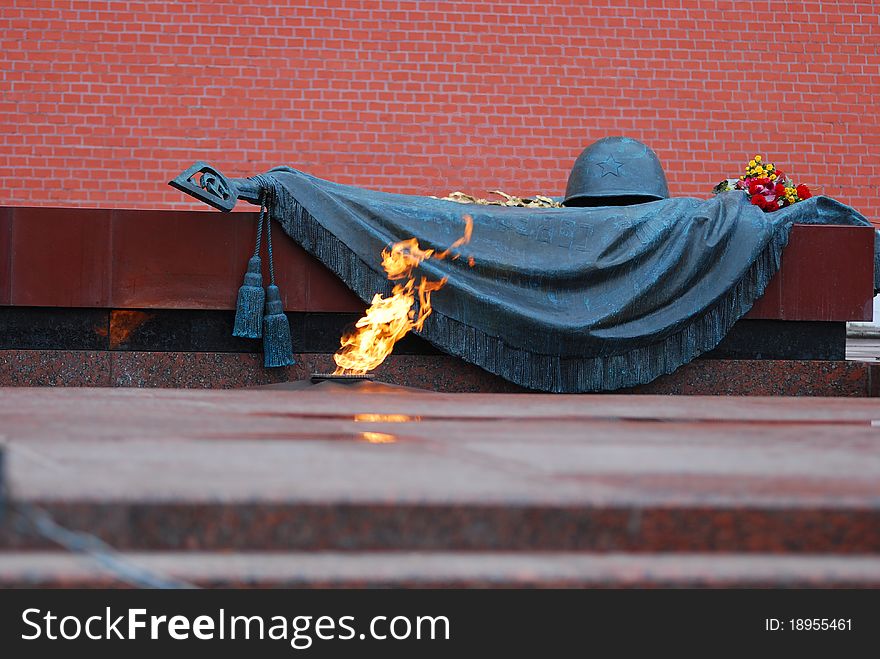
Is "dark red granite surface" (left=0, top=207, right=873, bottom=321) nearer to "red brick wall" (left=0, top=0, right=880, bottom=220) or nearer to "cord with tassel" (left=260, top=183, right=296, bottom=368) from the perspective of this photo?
"cord with tassel" (left=260, top=183, right=296, bottom=368)

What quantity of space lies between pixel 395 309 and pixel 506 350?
1.39 feet

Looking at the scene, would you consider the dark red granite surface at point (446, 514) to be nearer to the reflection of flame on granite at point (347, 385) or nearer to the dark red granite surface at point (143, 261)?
the reflection of flame on granite at point (347, 385)

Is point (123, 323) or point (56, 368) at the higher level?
point (123, 323)

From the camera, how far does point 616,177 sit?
4.54 meters

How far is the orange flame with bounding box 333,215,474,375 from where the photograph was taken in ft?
12.8

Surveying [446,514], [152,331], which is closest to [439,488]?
[446,514]

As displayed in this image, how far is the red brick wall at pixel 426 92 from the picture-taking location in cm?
563

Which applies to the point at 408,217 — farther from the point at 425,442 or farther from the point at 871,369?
the point at 425,442

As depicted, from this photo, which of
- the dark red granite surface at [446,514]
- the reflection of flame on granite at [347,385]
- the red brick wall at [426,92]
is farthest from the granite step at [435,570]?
the red brick wall at [426,92]

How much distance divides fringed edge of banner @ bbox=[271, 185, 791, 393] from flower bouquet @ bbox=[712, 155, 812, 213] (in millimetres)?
541

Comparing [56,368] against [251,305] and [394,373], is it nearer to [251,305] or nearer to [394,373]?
[251,305]

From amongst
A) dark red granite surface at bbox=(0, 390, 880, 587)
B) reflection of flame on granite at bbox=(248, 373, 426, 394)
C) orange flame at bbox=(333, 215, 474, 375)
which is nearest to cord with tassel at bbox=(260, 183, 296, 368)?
orange flame at bbox=(333, 215, 474, 375)

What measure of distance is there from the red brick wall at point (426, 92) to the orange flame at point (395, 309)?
1.93 meters
